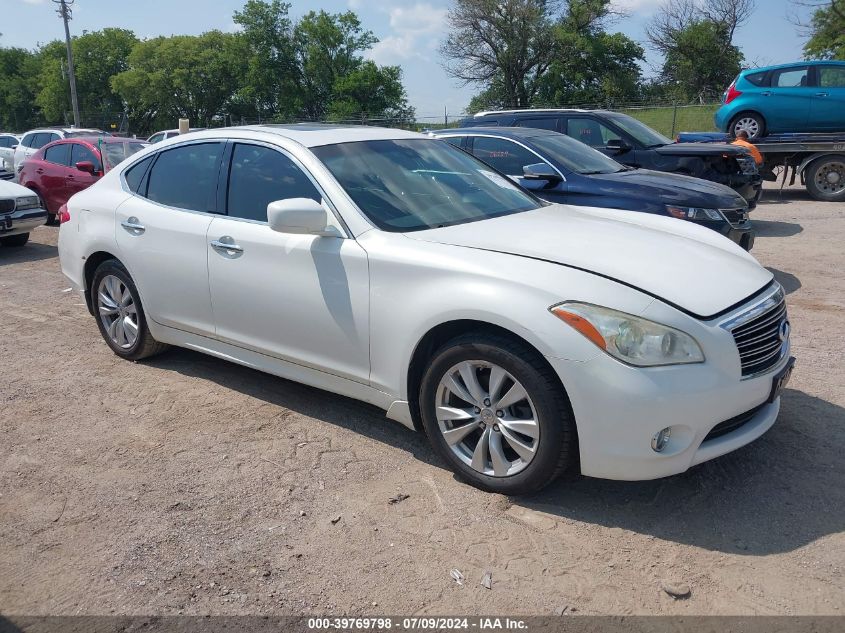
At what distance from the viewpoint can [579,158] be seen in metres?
8.02

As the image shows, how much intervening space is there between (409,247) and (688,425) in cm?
151

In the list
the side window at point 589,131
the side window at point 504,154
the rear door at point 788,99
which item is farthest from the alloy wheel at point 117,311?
the rear door at point 788,99

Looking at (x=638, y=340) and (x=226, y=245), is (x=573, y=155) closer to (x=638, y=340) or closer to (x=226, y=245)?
(x=226, y=245)

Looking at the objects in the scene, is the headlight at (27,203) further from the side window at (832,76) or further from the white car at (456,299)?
the side window at (832,76)

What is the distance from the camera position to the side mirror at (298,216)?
12.0 ft

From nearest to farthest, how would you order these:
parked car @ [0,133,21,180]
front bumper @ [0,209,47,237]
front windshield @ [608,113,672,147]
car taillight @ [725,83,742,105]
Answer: front bumper @ [0,209,47,237] < front windshield @ [608,113,672,147] < car taillight @ [725,83,742,105] < parked car @ [0,133,21,180]

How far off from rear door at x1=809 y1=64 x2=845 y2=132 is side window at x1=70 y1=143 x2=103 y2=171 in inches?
528

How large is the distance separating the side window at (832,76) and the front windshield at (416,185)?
12.5 m

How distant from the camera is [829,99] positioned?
Result: 14.0 metres

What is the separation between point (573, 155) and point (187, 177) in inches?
185

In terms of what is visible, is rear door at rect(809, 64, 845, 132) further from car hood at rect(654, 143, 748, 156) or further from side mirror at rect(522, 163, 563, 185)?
side mirror at rect(522, 163, 563, 185)

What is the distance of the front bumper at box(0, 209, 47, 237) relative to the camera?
33.3 feet

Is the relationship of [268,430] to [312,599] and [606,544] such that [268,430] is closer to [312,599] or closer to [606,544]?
[312,599]

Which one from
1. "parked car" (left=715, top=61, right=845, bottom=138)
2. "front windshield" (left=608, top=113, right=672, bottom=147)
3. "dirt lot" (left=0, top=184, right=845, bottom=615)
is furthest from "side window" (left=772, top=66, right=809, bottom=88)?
"dirt lot" (left=0, top=184, right=845, bottom=615)
